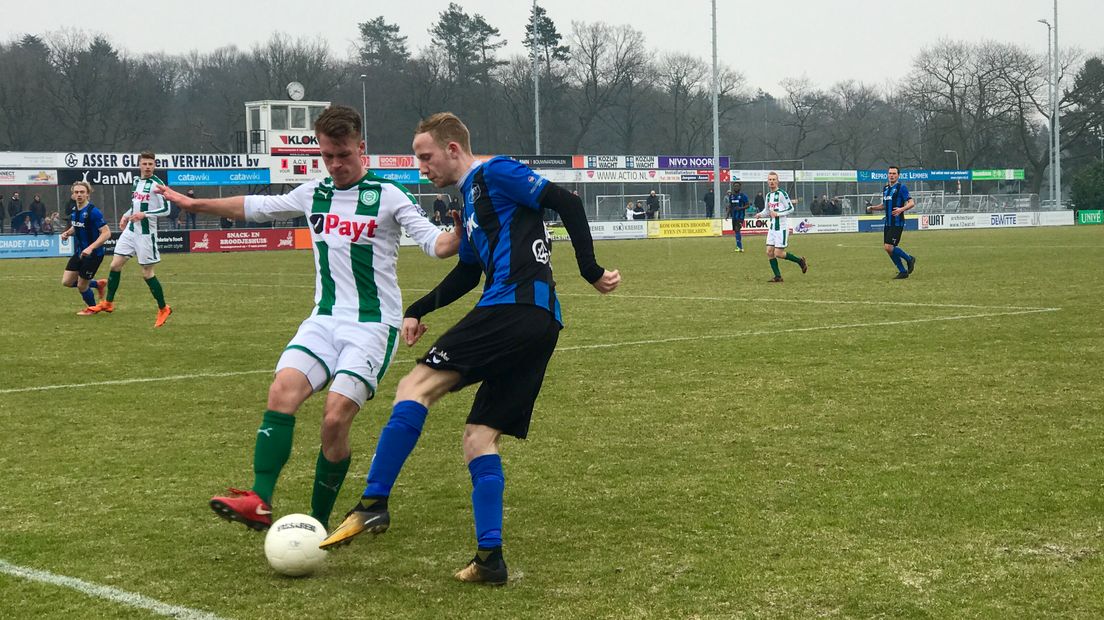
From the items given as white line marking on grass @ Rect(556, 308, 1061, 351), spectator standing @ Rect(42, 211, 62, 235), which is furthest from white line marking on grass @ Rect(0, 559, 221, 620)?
spectator standing @ Rect(42, 211, 62, 235)

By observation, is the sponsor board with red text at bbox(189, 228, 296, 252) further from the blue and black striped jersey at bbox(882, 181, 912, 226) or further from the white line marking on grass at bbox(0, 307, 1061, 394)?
the white line marking on grass at bbox(0, 307, 1061, 394)

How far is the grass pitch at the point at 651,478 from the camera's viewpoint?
15.0ft

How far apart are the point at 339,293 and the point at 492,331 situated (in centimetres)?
99

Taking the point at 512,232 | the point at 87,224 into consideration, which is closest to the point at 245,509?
the point at 512,232

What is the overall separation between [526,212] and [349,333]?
1008 mm

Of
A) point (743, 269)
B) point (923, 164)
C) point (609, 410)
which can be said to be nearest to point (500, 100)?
point (923, 164)

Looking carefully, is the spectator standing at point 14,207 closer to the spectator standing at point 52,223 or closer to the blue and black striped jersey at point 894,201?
the spectator standing at point 52,223

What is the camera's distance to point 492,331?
16.1 ft

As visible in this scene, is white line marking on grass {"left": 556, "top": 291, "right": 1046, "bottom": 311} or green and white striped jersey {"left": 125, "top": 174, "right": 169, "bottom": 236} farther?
green and white striped jersey {"left": 125, "top": 174, "right": 169, "bottom": 236}

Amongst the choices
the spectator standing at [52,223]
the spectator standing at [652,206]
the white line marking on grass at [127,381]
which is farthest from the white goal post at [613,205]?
the white line marking on grass at [127,381]

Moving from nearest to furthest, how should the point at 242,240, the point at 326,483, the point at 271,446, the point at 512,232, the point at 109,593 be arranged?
1. the point at 109,593
2. the point at 512,232
3. the point at 271,446
4. the point at 326,483
5. the point at 242,240

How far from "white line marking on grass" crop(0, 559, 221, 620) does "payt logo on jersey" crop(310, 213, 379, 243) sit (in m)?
1.82

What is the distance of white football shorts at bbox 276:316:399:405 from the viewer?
5.32 meters

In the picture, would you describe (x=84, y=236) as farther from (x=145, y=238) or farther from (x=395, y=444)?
(x=395, y=444)
